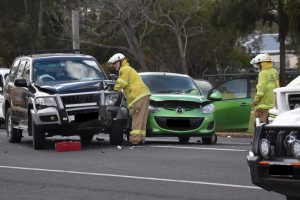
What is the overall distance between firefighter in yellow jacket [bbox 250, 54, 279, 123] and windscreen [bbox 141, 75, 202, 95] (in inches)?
89.4

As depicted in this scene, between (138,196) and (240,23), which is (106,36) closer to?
(240,23)

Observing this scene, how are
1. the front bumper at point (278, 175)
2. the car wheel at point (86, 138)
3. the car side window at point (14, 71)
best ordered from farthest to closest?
the car side window at point (14, 71) → the car wheel at point (86, 138) → the front bumper at point (278, 175)

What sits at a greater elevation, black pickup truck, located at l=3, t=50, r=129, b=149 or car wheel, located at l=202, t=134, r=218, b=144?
black pickup truck, located at l=3, t=50, r=129, b=149

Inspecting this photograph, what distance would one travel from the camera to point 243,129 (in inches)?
696

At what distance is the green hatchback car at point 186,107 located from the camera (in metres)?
15.0

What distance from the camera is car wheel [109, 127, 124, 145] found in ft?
48.5

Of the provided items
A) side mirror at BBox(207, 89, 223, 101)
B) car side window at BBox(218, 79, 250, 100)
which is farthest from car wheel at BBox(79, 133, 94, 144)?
car side window at BBox(218, 79, 250, 100)

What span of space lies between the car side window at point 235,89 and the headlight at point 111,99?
3526 millimetres

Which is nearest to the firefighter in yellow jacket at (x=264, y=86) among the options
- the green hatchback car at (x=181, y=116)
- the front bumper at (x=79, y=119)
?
the green hatchback car at (x=181, y=116)

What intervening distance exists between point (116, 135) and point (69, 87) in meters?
1.29

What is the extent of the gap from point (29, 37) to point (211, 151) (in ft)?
126

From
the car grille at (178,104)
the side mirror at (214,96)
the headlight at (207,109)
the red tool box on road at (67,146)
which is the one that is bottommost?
the red tool box on road at (67,146)

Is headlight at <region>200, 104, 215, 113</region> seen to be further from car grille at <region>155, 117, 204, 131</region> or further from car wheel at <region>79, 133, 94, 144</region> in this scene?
car wheel at <region>79, 133, 94, 144</region>

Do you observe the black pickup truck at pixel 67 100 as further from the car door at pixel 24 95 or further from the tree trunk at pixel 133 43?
the tree trunk at pixel 133 43
